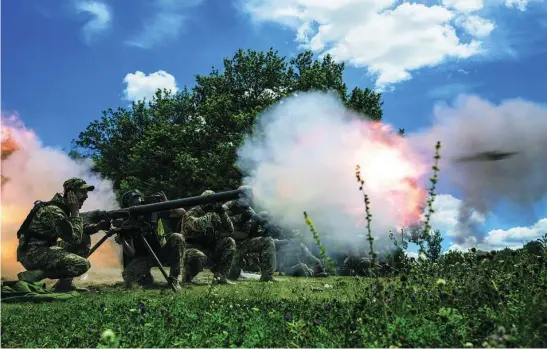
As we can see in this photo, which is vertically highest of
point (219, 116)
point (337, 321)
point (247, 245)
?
point (219, 116)

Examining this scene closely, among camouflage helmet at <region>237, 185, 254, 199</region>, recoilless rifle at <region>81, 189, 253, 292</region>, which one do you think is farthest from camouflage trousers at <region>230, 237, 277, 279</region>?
recoilless rifle at <region>81, 189, 253, 292</region>

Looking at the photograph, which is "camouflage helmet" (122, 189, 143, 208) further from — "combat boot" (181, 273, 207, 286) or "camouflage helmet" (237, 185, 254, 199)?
"camouflage helmet" (237, 185, 254, 199)

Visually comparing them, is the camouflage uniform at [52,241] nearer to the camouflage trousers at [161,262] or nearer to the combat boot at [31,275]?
the combat boot at [31,275]

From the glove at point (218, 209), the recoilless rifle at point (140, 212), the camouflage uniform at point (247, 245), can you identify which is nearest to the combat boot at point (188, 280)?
the recoilless rifle at point (140, 212)

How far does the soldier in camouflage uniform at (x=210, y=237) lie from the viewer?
1529cm

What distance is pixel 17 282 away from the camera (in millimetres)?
12602

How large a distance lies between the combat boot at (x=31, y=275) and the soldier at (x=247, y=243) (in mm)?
5748

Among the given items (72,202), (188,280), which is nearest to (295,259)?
(188,280)

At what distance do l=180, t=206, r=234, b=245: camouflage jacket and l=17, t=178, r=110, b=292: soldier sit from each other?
309cm

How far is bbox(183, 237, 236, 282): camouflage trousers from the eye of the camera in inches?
584

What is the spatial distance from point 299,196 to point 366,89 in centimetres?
2022

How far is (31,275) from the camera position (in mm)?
12797

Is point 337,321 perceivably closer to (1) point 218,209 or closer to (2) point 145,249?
(2) point 145,249

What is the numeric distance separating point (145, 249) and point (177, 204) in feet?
4.75
